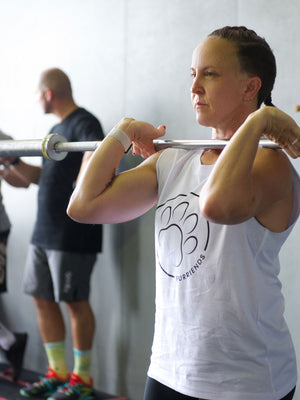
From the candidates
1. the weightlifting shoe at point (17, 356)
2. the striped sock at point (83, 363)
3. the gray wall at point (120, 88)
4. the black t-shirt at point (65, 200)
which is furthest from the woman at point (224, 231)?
the weightlifting shoe at point (17, 356)

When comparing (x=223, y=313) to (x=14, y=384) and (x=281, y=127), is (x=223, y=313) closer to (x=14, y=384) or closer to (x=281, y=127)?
(x=281, y=127)

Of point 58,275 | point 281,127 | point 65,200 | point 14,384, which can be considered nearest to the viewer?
point 281,127

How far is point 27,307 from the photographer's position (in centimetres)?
332

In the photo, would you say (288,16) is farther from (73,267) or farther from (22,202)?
(22,202)

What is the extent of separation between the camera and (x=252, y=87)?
120 centimetres

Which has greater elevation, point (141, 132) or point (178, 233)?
point (141, 132)

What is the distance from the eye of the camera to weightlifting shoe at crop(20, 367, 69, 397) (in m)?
2.82

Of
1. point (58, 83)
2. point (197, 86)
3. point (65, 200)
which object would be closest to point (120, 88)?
point (58, 83)

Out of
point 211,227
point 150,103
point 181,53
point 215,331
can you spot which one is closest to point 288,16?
point 181,53

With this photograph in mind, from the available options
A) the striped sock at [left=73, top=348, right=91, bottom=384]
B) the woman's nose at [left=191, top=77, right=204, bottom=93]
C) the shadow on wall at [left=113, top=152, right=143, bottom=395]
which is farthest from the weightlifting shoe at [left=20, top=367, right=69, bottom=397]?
the woman's nose at [left=191, top=77, right=204, bottom=93]

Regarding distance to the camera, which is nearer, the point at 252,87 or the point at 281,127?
the point at 281,127

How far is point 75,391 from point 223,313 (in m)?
1.85

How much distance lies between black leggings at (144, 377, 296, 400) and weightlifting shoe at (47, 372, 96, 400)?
163cm

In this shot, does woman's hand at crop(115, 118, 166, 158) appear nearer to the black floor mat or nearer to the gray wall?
the gray wall
